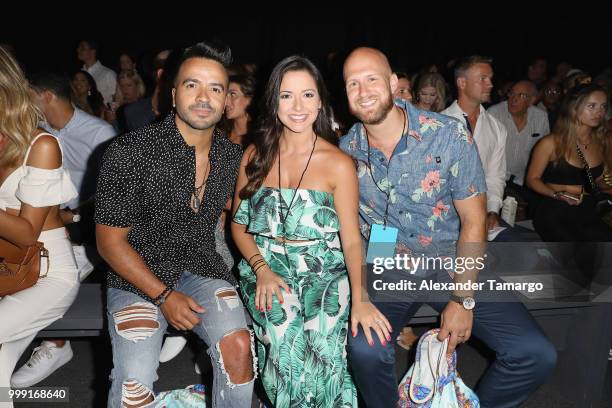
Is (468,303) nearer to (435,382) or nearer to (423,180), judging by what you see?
(435,382)

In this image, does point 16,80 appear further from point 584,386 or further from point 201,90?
point 584,386

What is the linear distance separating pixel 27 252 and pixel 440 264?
5.29 ft

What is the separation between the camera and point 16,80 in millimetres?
2070

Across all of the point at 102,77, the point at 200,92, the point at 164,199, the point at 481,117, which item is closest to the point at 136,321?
the point at 164,199

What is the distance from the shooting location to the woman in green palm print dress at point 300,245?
2.03m

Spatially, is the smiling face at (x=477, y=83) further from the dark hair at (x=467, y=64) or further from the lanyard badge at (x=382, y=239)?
the lanyard badge at (x=382, y=239)

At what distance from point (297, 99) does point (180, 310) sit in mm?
909

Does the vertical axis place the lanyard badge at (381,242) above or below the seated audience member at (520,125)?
below

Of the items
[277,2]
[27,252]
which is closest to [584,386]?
[27,252]

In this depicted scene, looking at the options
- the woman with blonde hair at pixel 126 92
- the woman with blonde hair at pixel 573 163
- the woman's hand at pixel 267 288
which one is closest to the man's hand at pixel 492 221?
the woman with blonde hair at pixel 573 163

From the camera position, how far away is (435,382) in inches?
82.6

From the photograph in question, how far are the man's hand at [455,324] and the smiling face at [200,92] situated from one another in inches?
45.9

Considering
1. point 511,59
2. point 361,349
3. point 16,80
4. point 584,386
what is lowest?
point 584,386

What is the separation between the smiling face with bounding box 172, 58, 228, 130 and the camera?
6.77ft
